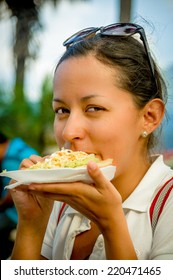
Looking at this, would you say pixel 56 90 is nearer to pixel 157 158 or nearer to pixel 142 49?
pixel 142 49

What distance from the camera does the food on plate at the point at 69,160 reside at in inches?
56.5

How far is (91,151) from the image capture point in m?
1.54

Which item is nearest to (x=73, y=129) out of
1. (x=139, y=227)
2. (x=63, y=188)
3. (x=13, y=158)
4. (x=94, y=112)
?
(x=94, y=112)

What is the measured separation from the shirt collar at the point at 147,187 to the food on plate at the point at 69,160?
0.80ft

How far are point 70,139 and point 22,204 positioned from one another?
463mm

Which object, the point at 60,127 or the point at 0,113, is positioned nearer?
the point at 60,127

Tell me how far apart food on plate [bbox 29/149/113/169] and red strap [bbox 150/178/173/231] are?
26 centimetres

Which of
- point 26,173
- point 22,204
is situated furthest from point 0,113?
point 26,173

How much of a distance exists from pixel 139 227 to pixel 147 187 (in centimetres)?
19

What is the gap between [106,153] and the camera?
154 centimetres

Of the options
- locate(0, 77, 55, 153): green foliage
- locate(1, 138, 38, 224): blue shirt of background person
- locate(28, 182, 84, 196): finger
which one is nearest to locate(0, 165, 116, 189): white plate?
locate(28, 182, 84, 196): finger

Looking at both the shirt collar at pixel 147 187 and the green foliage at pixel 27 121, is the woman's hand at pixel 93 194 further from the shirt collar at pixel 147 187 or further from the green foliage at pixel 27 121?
the green foliage at pixel 27 121

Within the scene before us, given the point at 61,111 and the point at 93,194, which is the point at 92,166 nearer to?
the point at 93,194

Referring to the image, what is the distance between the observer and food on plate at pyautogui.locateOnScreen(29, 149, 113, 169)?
1.44m
